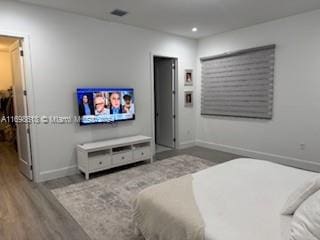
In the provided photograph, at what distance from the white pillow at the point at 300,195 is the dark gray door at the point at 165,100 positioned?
4181mm

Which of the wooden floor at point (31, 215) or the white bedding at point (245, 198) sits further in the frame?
the wooden floor at point (31, 215)

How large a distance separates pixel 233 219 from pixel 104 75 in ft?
11.4

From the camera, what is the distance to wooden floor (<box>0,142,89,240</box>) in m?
2.22

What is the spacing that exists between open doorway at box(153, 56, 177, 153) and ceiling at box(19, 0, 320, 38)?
1.19 m

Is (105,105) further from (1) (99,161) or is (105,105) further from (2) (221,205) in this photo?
(2) (221,205)

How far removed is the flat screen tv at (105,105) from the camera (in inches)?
150

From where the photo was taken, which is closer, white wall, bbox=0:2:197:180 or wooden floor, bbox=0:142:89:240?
wooden floor, bbox=0:142:89:240

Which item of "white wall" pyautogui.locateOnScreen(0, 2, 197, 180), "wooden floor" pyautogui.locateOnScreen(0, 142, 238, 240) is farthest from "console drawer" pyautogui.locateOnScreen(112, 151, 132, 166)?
"white wall" pyautogui.locateOnScreen(0, 2, 197, 180)

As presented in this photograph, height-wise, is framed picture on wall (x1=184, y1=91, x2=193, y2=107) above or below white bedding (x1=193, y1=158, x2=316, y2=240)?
above

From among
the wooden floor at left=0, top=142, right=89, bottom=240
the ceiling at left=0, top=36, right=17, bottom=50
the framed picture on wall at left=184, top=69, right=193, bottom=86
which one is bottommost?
the wooden floor at left=0, top=142, right=89, bottom=240

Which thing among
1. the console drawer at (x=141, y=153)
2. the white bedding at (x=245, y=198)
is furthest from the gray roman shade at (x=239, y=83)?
the white bedding at (x=245, y=198)

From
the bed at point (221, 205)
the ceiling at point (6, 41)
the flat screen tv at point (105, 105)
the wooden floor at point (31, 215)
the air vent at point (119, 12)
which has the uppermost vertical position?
the air vent at point (119, 12)

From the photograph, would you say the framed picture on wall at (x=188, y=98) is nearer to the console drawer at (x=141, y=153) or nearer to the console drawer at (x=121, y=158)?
the console drawer at (x=141, y=153)

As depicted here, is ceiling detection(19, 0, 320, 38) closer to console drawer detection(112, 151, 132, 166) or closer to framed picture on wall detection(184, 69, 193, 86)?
framed picture on wall detection(184, 69, 193, 86)
